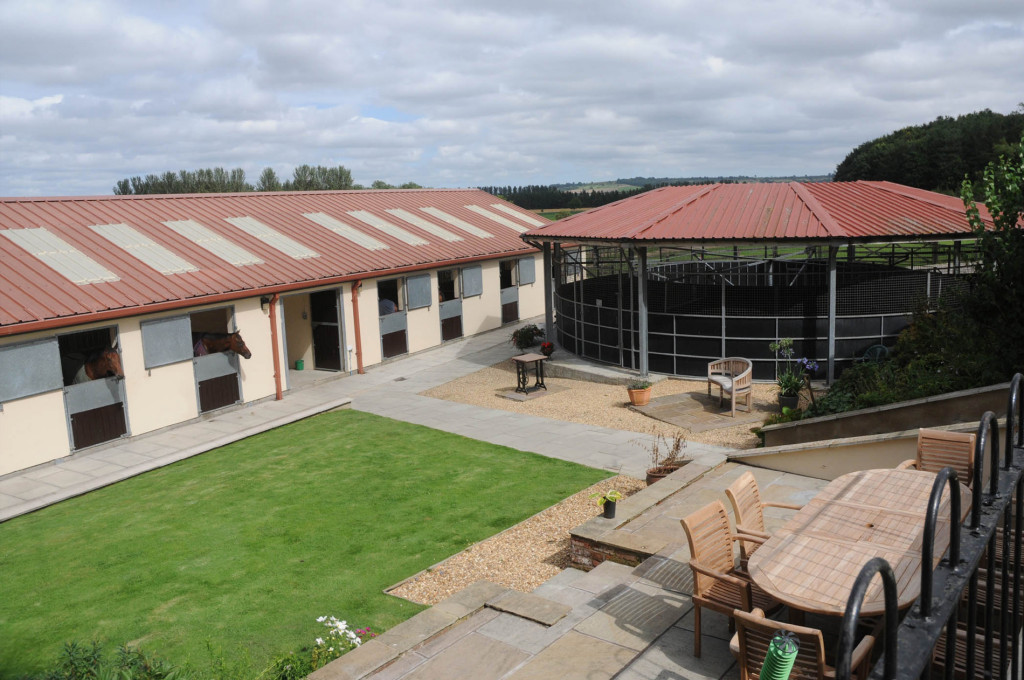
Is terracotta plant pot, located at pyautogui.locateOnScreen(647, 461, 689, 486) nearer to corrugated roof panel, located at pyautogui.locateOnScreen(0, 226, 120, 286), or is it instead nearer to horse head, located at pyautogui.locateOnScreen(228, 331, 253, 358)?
horse head, located at pyautogui.locateOnScreen(228, 331, 253, 358)

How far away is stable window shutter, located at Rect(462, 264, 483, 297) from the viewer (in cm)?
2781

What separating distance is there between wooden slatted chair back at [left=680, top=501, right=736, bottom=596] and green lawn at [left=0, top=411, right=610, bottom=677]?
3943 mm

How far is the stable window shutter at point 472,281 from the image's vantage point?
27.8m

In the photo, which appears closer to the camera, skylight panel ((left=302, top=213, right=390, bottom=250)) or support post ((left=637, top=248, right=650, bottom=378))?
support post ((left=637, top=248, right=650, bottom=378))

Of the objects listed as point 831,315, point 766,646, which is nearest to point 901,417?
point 766,646

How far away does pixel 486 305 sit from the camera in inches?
1156

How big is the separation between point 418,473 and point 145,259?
9183 mm

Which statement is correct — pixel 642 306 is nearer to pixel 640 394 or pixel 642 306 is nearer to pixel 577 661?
pixel 640 394

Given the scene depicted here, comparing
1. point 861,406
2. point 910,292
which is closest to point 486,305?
point 910,292

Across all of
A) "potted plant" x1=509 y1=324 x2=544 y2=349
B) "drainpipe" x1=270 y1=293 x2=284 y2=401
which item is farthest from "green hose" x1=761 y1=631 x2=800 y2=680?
"potted plant" x1=509 y1=324 x2=544 y2=349

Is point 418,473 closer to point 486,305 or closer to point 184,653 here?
point 184,653

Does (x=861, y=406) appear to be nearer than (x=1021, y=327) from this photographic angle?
No

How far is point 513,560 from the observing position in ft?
34.3

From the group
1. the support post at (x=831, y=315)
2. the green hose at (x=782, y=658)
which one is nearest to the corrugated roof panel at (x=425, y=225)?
the support post at (x=831, y=315)
